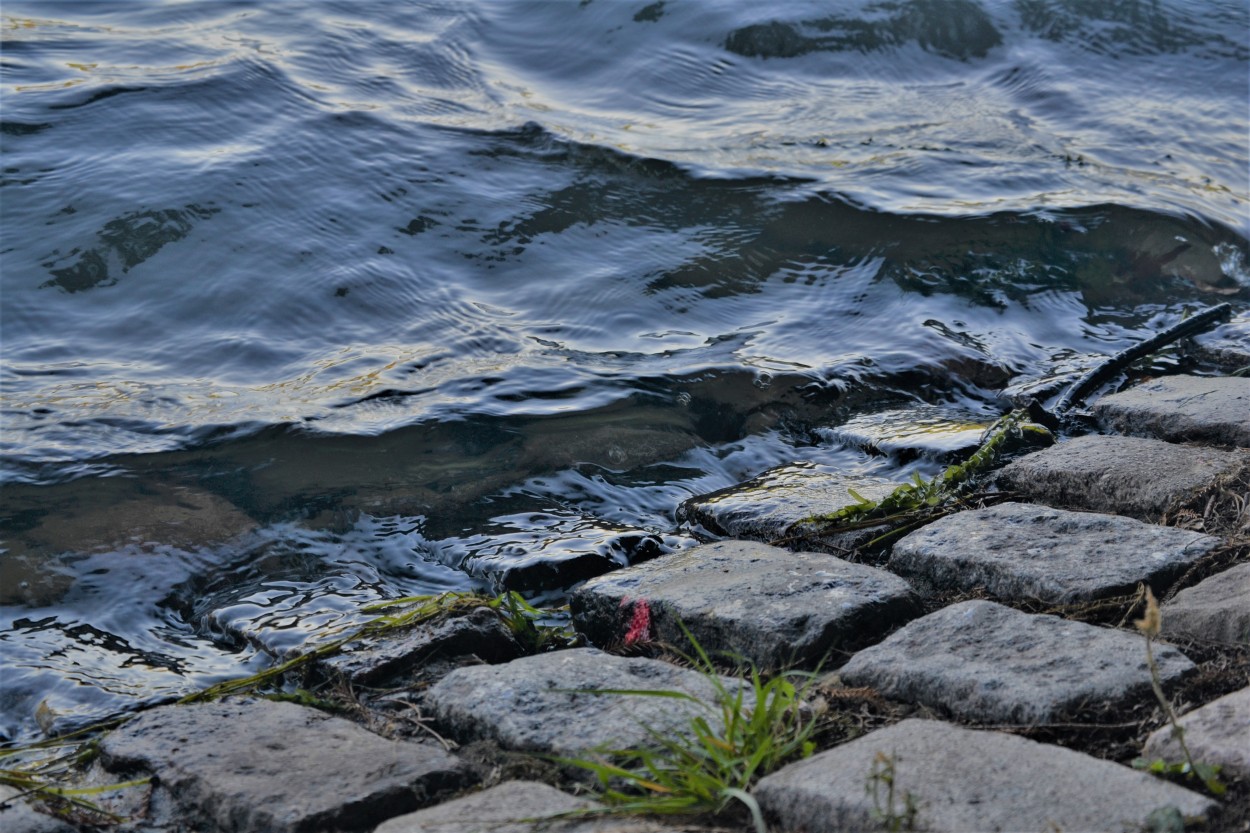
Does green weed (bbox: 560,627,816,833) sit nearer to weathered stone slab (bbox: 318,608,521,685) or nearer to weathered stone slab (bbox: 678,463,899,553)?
weathered stone slab (bbox: 318,608,521,685)

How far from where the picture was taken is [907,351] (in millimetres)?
4816

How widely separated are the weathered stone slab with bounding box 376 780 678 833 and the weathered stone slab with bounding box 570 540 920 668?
0.61 m

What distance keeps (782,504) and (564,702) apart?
1.40m

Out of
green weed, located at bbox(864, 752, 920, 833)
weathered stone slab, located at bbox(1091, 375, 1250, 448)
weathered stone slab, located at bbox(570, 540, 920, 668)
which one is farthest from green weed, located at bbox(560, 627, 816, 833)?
weathered stone slab, located at bbox(1091, 375, 1250, 448)

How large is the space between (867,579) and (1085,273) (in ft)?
12.2

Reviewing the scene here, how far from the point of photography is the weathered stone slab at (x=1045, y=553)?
2.36 m

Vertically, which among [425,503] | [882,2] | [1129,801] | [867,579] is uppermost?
[882,2]

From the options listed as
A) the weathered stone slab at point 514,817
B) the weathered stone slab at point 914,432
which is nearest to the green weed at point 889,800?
the weathered stone slab at point 514,817

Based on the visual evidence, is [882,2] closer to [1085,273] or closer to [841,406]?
[1085,273]

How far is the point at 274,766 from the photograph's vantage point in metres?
2.00

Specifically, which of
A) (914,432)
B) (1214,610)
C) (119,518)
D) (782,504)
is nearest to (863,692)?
(1214,610)

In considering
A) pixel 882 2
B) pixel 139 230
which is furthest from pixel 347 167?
pixel 882 2

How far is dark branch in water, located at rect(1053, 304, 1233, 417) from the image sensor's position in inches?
163

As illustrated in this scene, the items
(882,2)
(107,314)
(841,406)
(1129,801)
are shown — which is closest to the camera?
(1129,801)
